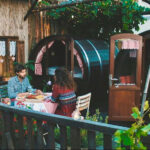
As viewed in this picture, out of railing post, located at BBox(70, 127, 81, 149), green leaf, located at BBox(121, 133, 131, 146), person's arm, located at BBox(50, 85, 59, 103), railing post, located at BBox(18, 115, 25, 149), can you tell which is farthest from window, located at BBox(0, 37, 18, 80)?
green leaf, located at BBox(121, 133, 131, 146)

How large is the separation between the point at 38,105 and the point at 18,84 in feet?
3.63

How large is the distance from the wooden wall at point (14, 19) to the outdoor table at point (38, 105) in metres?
4.05

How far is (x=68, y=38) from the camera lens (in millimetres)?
8438

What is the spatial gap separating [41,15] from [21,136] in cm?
779

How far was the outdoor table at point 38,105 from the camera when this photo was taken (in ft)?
17.5

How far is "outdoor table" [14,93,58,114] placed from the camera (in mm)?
5332

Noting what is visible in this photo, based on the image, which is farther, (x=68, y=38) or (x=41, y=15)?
(x=41, y=15)

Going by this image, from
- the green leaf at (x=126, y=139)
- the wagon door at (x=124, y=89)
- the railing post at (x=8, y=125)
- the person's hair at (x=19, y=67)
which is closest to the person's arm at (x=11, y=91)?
the person's hair at (x=19, y=67)

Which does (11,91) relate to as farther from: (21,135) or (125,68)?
(125,68)

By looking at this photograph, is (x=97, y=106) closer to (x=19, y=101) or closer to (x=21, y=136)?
(x=19, y=101)

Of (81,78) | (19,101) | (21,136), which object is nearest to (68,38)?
(81,78)

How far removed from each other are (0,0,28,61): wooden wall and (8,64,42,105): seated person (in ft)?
10.1

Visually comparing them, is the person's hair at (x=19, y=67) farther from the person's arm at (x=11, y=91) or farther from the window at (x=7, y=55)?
the window at (x=7, y=55)

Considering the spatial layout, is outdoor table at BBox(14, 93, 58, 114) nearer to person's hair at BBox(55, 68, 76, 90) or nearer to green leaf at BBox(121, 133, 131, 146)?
person's hair at BBox(55, 68, 76, 90)
